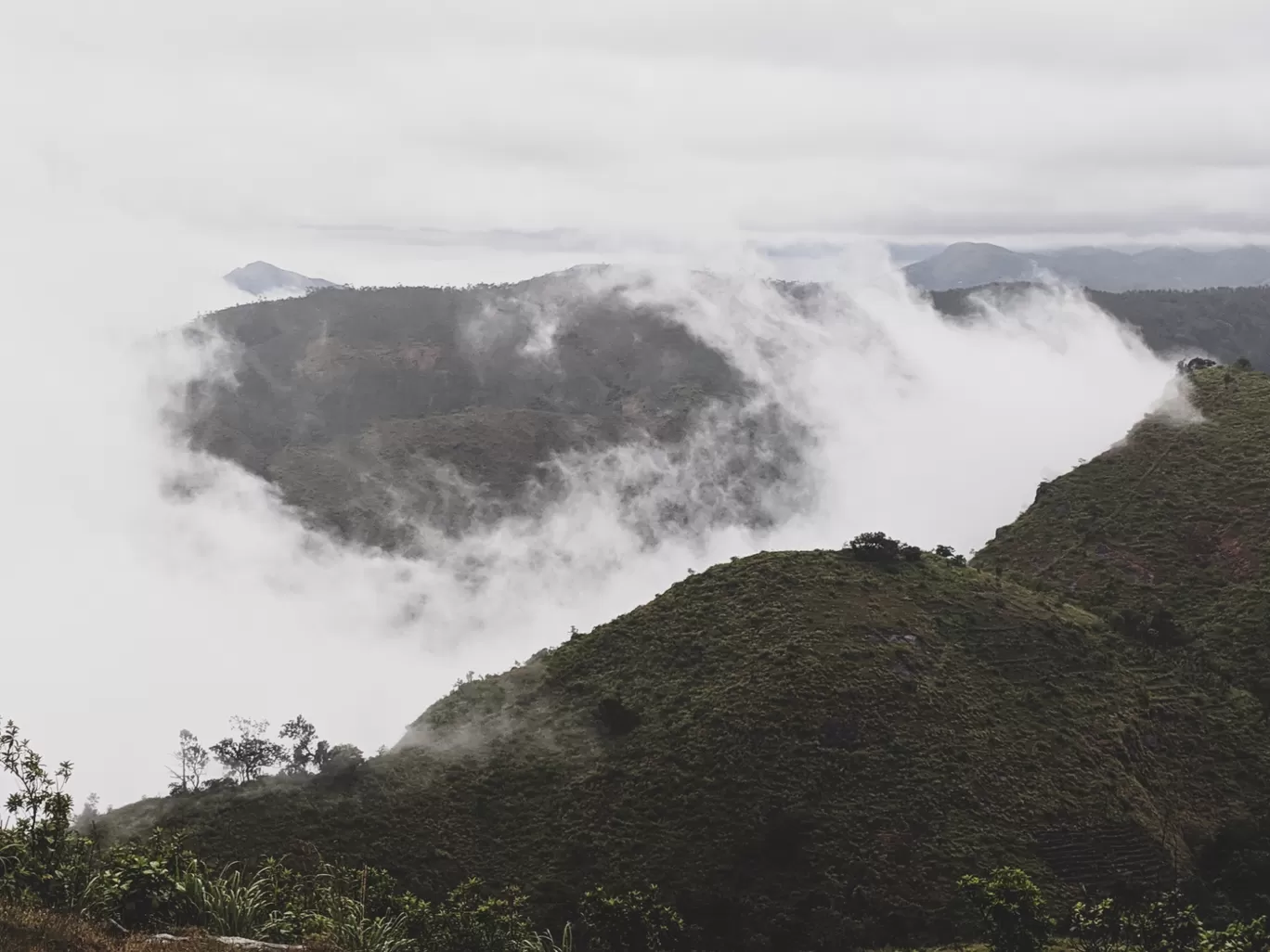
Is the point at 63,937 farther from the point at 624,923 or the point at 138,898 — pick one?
the point at 624,923

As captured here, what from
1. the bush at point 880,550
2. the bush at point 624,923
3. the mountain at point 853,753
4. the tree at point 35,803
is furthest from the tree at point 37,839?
the bush at point 880,550

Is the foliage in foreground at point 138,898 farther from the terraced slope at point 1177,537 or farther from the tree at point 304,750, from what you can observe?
the terraced slope at point 1177,537

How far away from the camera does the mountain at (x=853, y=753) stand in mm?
52656

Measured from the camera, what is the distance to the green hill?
52594mm

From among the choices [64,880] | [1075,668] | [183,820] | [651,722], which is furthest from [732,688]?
[64,880]

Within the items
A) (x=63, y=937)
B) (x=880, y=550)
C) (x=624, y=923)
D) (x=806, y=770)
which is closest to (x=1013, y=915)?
(x=624, y=923)

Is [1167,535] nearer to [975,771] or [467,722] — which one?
[975,771]

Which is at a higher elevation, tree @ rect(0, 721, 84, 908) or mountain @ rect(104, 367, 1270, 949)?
tree @ rect(0, 721, 84, 908)

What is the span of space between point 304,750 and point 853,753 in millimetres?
43840

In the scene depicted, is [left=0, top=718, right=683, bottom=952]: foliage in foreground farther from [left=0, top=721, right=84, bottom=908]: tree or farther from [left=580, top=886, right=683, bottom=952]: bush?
[left=580, top=886, right=683, bottom=952]: bush

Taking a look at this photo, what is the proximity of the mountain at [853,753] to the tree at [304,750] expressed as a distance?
7234mm

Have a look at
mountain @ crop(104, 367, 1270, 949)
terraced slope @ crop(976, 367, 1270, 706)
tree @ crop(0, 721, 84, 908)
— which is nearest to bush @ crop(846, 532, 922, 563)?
mountain @ crop(104, 367, 1270, 949)

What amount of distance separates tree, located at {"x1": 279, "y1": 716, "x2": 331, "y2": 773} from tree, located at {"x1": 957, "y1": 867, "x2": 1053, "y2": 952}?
4754 centimetres

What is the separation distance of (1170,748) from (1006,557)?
29.0 metres
